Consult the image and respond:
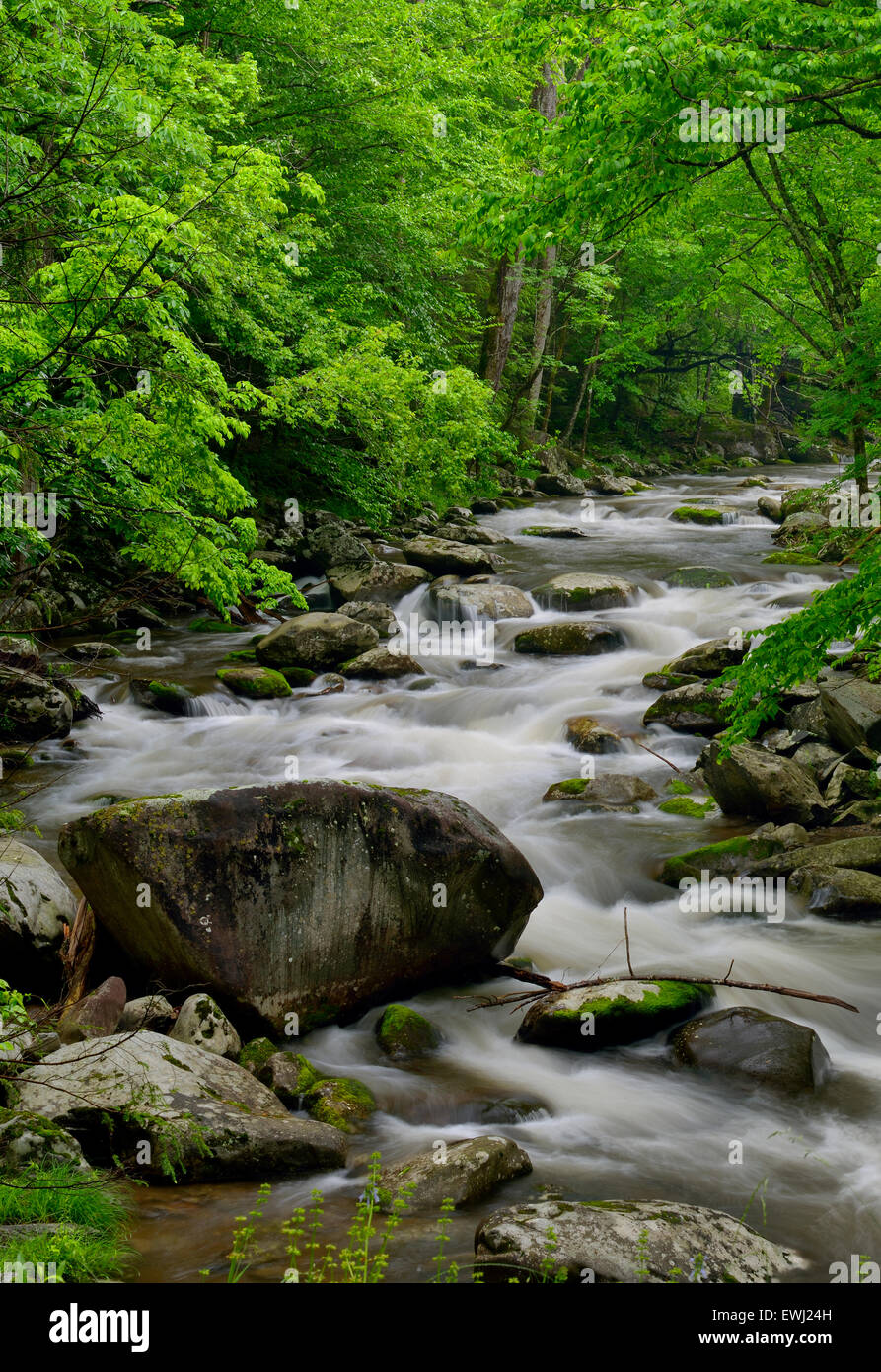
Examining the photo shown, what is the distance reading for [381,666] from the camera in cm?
1355

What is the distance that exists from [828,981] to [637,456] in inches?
1315

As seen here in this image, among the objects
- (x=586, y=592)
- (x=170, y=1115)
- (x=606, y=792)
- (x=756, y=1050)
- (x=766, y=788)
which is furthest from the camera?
(x=586, y=592)

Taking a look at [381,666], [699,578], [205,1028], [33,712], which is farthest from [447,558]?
[205,1028]

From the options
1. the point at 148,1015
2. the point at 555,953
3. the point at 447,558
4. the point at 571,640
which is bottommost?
the point at 555,953

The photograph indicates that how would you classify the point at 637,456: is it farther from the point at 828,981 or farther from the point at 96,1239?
the point at 96,1239

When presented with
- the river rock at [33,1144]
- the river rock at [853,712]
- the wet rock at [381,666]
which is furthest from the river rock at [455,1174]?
the wet rock at [381,666]

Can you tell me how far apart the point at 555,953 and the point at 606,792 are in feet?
9.60

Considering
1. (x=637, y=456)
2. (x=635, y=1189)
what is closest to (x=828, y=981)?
(x=635, y=1189)

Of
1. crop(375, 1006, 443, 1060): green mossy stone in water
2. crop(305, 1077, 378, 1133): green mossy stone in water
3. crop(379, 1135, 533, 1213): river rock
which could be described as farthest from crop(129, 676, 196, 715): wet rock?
crop(379, 1135, 533, 1213): river rock

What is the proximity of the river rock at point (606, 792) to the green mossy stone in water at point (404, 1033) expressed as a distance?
13.7 feet

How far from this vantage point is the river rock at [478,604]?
52.6 feet

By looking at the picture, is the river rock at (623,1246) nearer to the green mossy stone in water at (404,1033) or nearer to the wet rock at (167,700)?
the green mossy stone in water at (404,1033)

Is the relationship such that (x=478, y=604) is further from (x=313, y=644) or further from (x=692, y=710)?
(x=692, y=710)

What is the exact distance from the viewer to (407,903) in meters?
6.04
